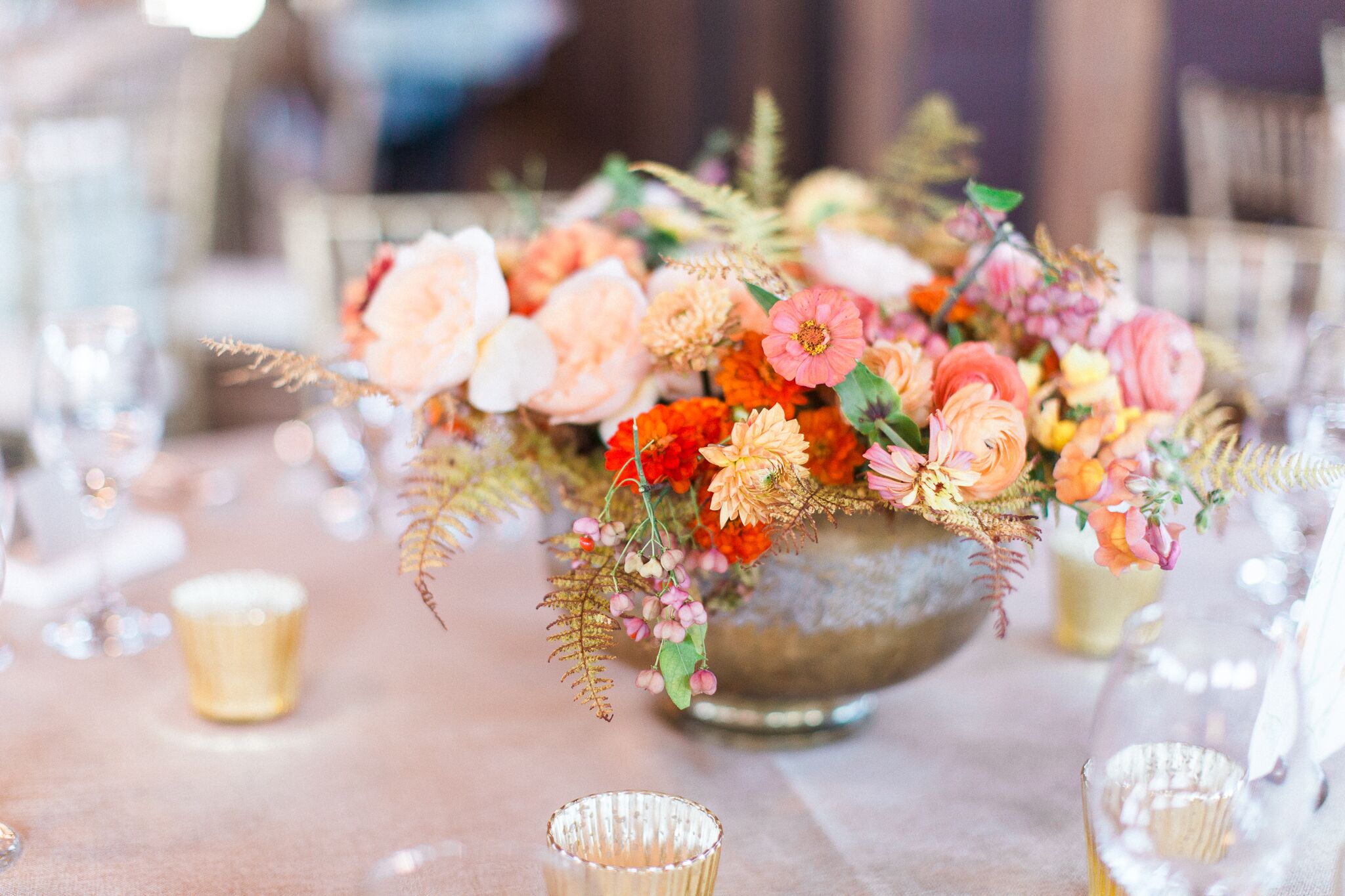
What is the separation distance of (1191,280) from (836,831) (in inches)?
93.8

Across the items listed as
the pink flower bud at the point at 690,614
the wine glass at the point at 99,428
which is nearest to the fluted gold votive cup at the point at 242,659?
the wine glass at the point at 99,428

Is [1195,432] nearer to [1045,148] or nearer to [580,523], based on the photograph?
[580,523]

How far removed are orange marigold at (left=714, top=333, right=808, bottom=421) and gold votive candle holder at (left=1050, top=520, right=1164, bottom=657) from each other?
367 millimetres

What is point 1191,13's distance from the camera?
10.0 ft

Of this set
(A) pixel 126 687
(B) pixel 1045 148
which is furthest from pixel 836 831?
(B) pixel 1045 148

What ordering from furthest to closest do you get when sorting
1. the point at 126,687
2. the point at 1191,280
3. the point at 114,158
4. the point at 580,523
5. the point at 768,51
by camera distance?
the point at 768,51
the point at 1191,280
the point at 114,158
the point at 126,687
the point at 580,523

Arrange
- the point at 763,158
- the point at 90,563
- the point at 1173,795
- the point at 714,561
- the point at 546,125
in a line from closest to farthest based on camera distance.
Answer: the point at 1173,795 → the point at 714,561 → the point at 763,158 → the point at 90,563 → the point at 546,125

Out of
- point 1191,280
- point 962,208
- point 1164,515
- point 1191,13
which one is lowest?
point 1191,280

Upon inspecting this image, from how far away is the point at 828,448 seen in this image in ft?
2.15

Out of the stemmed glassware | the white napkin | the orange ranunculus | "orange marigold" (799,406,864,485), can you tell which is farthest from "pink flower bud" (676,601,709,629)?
the white napkin

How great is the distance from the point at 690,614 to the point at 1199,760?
0.78ft

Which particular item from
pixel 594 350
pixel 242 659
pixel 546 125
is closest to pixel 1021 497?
pixel 594 350

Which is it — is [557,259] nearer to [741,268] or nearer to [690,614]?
[741,268]

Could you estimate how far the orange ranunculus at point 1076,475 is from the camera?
65cm
